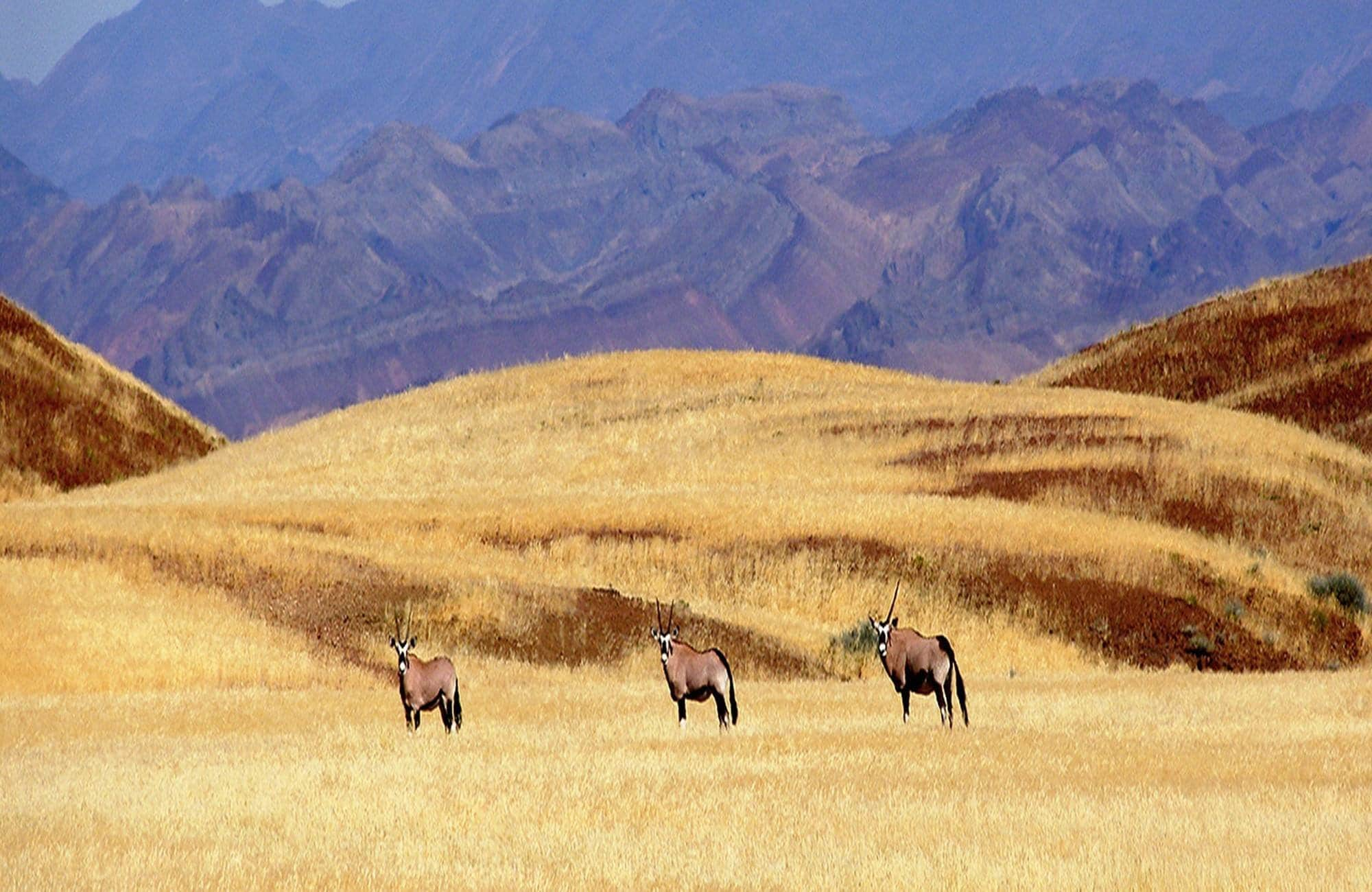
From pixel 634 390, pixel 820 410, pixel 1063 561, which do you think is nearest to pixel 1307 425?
pixel 820 410

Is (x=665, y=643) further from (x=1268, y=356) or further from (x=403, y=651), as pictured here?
(x=1268, y=356)

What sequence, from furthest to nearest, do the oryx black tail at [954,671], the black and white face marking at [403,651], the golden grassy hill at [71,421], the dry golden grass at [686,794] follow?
the golden grassy hill at [71,421]
the oryx black tail at [954,671]
the black and white face marking at [403,651]
the dry golden grass at [686,794]

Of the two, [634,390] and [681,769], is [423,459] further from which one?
[681,769]

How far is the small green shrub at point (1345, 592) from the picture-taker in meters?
53.3

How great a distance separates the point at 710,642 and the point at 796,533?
547 inches

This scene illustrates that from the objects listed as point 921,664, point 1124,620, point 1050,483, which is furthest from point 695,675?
point 1050,483

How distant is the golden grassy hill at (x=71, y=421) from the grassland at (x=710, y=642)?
456 cm

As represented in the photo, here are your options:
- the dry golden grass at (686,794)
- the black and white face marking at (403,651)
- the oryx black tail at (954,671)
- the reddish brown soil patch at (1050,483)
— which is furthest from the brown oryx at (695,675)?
the reddish brown soil patch at (1050,483)

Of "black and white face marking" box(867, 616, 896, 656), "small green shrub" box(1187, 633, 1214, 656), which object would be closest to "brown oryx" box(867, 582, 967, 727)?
"black and white face marking" box(867, 616, 896, 656)

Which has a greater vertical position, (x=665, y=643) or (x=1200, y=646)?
(x=1200, y=646)

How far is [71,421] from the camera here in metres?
94.6

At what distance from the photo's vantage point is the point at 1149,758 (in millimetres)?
26000

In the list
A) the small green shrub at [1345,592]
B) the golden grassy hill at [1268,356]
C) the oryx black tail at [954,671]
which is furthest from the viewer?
the golden grassy hill at [1268,356]

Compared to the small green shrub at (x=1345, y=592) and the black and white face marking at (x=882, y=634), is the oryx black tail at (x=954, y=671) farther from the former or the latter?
the small green shrub at (x=1345, y=592)
